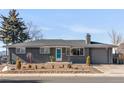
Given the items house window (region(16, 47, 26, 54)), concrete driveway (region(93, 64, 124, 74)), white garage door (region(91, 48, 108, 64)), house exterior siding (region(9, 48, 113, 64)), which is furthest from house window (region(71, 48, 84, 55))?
concrete driveway (region(93, 64, 124, 74))

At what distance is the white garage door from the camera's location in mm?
39469

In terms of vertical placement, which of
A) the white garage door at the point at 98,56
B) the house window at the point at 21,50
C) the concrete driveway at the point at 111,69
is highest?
the house window at the point at 21,50

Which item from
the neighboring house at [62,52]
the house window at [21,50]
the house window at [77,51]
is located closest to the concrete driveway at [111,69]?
the neighboring house at [62,52]

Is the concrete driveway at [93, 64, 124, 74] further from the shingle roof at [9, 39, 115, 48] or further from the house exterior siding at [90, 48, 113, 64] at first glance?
the shingle roof at [9, 39, 115, 48]

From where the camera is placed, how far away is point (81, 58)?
39.1 m

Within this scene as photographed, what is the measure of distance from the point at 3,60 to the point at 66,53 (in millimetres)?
9343

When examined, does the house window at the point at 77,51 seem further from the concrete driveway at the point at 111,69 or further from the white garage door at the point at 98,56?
the concrete driveway at the point at 111,69

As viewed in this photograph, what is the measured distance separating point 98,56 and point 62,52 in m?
4.72

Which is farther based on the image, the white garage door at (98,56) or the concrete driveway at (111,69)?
the white garage door at (98,56)

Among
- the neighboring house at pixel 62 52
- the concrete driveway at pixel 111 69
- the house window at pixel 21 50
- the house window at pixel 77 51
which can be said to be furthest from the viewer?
the house window at pixel 77 51

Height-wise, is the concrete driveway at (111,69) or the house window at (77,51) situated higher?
the house window at (77,51)

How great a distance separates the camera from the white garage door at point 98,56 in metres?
39.5

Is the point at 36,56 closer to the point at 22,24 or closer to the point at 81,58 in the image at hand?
the point at 81,58
